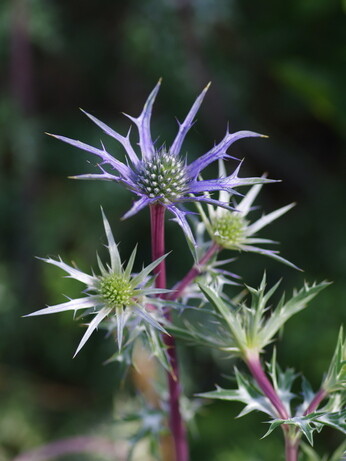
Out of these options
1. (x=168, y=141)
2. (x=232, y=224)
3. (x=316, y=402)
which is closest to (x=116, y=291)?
(x=232, y=224)

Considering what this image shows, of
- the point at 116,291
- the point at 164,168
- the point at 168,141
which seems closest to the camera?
the point at 116,291

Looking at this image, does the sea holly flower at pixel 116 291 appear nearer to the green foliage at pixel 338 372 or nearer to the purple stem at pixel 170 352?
the purple stem at pixel 170 352

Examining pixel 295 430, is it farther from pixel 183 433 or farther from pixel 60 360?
pixel 60 360

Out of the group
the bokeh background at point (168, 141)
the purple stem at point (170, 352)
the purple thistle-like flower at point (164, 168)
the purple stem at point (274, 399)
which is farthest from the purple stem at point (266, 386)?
the bokeh background at point (168, 141)

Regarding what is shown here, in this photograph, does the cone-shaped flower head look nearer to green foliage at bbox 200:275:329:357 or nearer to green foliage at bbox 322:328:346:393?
green foliage at bbox 200:275:329:357

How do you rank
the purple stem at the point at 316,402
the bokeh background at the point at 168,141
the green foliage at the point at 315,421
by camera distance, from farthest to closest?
the bokeh background at the point at 168,141 < the purple stem at the point at 316,402 < the green foliage at the point at 315,421

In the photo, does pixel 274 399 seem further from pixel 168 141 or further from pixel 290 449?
pixel 168 141
